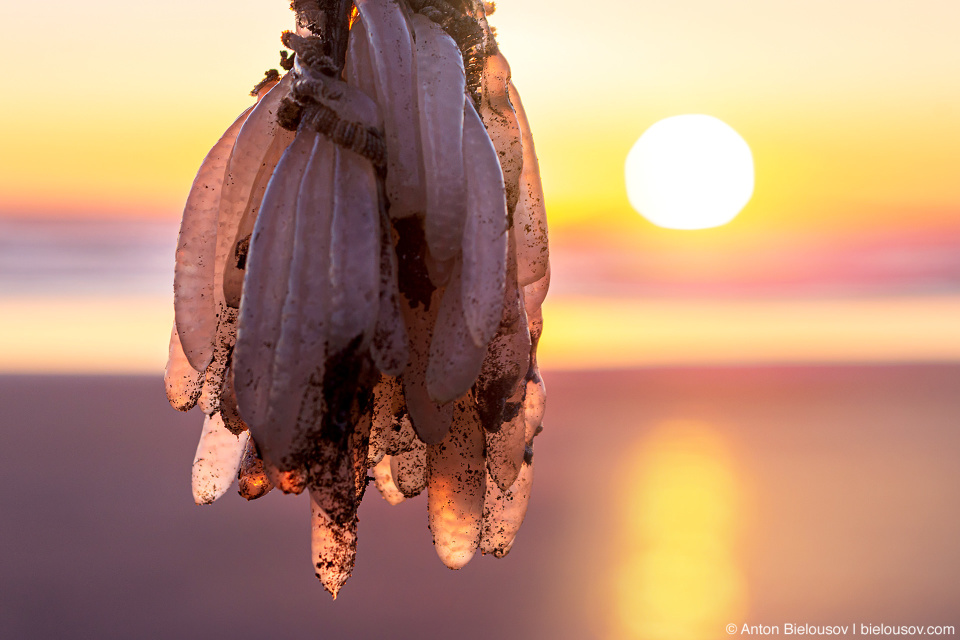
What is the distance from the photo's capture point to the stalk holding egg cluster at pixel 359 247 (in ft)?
1.91

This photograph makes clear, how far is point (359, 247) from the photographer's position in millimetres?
575

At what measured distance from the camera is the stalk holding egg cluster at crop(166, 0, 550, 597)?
58 centimetres

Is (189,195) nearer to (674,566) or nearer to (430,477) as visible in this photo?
(430,477)

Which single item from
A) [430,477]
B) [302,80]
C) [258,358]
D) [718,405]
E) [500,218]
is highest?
[302,80]

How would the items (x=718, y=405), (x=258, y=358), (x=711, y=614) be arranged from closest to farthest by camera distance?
(x=258, y=358)
(x=711, y=614)
(x=718, y=405)

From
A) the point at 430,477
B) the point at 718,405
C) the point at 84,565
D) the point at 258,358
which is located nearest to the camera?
the point at 258,358

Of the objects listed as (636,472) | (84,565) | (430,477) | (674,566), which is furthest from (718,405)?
(430,477)

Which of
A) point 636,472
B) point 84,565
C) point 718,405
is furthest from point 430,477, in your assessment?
point 718,405

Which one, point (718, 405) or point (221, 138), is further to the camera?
point (718, 405)

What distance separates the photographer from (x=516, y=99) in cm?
77

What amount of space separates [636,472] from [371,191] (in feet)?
9.91

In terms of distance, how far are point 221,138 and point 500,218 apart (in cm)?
33

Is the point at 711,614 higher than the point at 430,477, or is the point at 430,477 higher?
the point at 430,477

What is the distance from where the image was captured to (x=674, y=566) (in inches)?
94.7
